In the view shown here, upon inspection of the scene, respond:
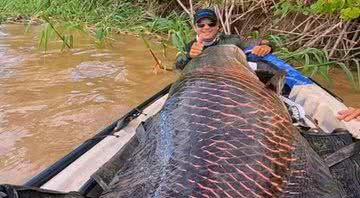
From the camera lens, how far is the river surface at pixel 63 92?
167 inches

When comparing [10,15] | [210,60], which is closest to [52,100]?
[210,60]

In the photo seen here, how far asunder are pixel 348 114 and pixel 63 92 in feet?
11.2

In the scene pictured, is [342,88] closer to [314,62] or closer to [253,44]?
[314,62]

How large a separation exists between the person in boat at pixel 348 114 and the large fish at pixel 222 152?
2.71ft

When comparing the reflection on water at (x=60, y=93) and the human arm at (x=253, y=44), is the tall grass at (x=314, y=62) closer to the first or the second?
the human arm at (x=253, y=44)

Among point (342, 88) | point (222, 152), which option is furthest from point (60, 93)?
point (222, 152)

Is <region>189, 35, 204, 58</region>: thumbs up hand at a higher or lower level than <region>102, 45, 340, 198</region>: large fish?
lower

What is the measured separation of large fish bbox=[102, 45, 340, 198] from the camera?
1.79 meters

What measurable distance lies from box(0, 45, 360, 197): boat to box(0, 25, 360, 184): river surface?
33.8 inches

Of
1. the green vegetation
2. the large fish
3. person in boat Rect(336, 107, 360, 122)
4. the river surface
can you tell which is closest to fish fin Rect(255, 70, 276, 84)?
person in boat Rect(336, 107, 360, 122)

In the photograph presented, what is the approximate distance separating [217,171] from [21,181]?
7.37ft

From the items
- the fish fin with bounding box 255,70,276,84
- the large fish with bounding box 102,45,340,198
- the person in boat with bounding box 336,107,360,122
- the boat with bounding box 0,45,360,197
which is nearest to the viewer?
the large fish with bounding box 102,45,340,198

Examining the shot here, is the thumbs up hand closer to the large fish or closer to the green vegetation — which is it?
the green vegetation

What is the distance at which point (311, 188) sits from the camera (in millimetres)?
1989
